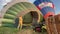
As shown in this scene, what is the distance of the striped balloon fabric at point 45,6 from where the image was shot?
4934 mm

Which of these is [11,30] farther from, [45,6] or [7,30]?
[45,6]

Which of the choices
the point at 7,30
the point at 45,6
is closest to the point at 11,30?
the point at 7,30

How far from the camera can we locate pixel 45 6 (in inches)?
199

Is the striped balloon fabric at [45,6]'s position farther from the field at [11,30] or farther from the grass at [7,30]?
the grass at [7,30]

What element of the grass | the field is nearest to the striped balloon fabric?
the field

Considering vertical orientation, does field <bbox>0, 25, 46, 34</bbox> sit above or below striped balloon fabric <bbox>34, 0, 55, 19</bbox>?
below

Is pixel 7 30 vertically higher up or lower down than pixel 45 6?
lower down

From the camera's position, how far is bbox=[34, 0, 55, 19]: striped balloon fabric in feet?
16.2

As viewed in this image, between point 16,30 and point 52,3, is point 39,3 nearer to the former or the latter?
point 52,3

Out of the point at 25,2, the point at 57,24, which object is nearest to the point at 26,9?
the point at 25,2

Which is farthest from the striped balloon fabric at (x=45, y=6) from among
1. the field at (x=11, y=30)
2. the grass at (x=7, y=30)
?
the grass at (x=7, y=30)

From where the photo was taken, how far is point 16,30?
4.27 metres

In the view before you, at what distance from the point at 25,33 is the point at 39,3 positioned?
1271 mm

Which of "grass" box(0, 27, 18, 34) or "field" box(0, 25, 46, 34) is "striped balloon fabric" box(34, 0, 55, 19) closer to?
"field" box(0, 25, 46, 34)
